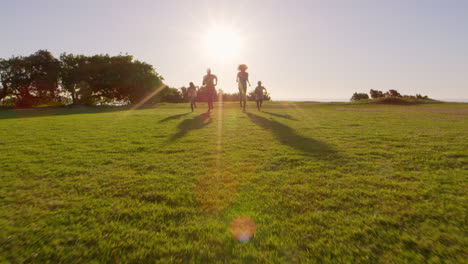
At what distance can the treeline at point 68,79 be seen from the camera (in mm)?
29672

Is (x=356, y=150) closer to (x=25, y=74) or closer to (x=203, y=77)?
(x=203, y=77)

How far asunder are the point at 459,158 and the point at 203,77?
1139 centimetres

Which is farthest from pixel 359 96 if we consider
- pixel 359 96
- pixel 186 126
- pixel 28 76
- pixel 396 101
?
pixel 28 76

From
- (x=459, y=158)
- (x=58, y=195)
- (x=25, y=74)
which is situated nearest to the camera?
(x=58, y=195)

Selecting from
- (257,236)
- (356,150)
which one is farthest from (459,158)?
(257,236)

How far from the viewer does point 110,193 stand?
7.61 feet

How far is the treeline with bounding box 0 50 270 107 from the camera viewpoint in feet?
97.3

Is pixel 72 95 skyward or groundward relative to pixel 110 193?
skyward

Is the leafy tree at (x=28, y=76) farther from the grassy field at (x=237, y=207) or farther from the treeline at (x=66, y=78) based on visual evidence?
the grassy field at (x=237, y=207)

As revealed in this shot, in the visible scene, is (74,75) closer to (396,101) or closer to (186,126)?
(186,126)

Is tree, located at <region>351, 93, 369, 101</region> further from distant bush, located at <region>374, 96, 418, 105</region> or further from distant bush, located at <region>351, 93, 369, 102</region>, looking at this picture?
distant bush, located at <region>374, 96, 418, 105</region>

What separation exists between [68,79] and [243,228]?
37.7 m

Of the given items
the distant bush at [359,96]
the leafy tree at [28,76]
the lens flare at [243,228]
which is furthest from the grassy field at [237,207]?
the distant bush at [359,96]

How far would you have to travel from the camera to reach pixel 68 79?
3058cm
